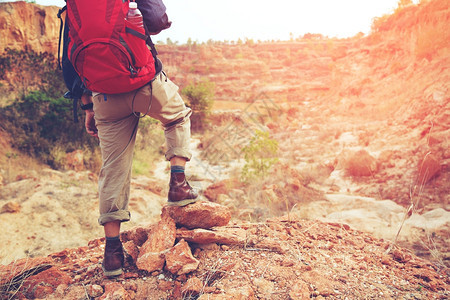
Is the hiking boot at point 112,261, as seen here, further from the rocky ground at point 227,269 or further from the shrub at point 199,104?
the shrub at point 199,104

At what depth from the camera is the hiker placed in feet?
4.74

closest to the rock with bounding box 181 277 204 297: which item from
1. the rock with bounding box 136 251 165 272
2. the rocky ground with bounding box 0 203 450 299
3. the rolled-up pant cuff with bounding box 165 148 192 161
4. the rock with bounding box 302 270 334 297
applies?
the rocky ground with bounding box 0 203 450 299

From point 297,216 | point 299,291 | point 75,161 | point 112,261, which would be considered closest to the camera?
point 299,291

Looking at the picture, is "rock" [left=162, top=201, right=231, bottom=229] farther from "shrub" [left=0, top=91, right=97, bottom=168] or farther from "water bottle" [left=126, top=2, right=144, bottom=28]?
"shrub" [left=0, top=91, right=97, bottom=168]

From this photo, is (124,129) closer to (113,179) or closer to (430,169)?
(113,179)

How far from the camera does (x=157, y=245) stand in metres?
1.66

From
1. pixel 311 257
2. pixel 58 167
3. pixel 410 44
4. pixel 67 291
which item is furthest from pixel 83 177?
pixel 410 44

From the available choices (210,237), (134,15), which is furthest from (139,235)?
(134,15)

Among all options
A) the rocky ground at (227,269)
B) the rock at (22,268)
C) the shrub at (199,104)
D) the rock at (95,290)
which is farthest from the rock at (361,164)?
the shrub at (199,104)

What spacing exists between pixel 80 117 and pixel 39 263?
21.2 ft

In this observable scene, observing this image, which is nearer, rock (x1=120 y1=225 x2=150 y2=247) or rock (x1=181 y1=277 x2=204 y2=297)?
rock (x1=181 y1=277 x2=204 y2=297)

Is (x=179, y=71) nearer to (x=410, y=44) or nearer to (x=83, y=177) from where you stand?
(x=410, y=44)

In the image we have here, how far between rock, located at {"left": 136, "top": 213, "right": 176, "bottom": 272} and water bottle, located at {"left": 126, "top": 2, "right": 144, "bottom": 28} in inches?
46.6

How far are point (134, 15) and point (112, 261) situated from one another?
1.28 meters
